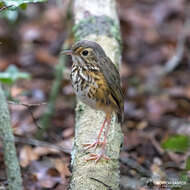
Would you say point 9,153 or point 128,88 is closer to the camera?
point 9,153

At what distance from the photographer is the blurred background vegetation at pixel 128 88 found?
5168 millimetres

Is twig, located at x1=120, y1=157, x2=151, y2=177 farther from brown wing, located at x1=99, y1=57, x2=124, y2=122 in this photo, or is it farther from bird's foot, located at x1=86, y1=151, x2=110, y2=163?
bird's foot, located at x1=86, y1=151, x2=110, y2=163

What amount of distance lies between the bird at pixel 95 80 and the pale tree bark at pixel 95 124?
124 millimetres

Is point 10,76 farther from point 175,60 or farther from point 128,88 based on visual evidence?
point 175,60

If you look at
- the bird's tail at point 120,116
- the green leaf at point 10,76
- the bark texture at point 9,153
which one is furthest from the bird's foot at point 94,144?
the green leaf at point 10,76

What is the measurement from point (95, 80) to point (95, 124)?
56 cm

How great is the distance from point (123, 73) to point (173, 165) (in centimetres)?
389

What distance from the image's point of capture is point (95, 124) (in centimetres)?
443

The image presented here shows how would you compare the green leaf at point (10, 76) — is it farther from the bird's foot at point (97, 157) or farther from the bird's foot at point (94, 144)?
the bird's foot at point (97, 157)

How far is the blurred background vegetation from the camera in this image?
5.17 metres

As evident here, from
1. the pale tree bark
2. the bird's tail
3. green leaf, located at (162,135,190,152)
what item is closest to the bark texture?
the pale tree bark

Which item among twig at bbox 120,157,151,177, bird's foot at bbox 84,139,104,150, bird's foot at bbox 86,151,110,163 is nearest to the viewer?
bird's foot at bbox 86,151,110,163

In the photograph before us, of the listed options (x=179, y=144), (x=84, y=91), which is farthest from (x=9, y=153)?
(x=179, y=144)

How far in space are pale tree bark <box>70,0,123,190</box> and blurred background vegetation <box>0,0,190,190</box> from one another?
1.71 feet
